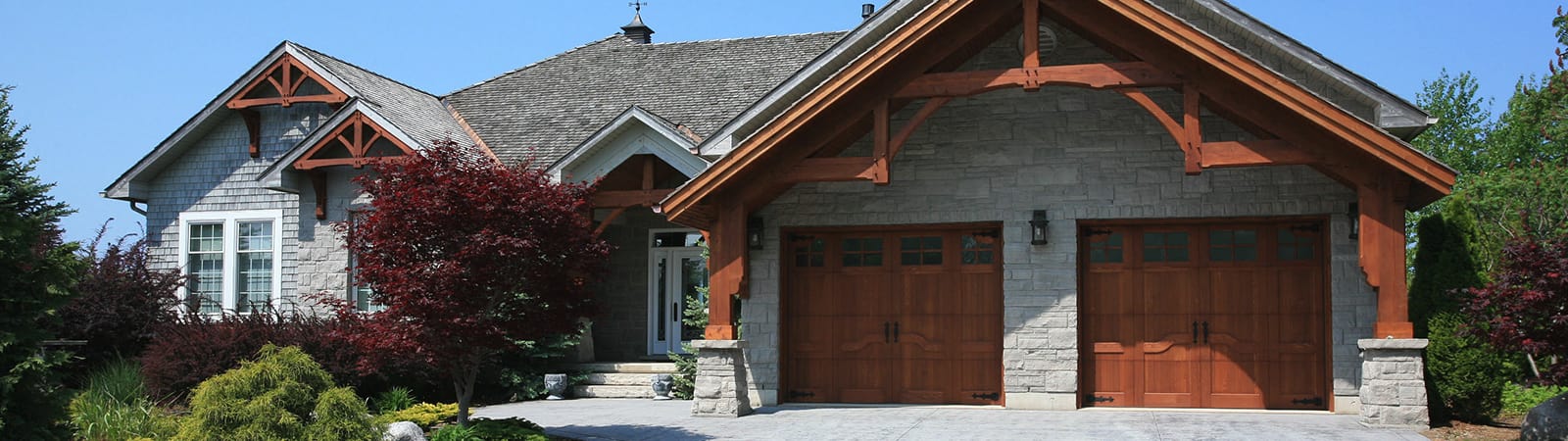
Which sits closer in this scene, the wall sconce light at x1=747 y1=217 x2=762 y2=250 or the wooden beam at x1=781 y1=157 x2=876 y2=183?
the wooden beam at x1=781 y1=157 x2=876 y2=183

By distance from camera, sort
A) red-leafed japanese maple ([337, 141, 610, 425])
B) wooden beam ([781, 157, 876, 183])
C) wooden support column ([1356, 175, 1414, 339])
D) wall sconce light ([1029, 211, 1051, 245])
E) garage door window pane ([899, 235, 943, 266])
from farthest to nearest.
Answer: garage door window pane ([899, 235, 943, 266])
wall sconce light ([1029, 211, 1051, 245])
wooden beam ([781, 157, 876, 183])
wooden support column ([1356, 175, 1414, 339])
red-leafed japanese maple ([337, 141, 610, 425])

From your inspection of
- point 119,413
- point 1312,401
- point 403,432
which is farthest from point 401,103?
point 1312,401

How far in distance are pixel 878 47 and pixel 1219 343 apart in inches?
190

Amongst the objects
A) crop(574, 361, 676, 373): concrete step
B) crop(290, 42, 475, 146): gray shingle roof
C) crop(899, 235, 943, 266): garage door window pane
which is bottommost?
crop(574, 361, 676, 373): concrete step

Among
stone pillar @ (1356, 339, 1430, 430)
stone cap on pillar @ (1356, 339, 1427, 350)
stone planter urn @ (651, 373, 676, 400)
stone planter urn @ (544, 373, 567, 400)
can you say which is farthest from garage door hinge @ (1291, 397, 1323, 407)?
stone planter urn @ (544, 373, 567, 400)

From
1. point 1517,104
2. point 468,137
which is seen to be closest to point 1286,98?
point 468,137

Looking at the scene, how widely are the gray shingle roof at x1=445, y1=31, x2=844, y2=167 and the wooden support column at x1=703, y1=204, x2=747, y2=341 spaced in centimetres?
438

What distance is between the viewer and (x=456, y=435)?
10.5m

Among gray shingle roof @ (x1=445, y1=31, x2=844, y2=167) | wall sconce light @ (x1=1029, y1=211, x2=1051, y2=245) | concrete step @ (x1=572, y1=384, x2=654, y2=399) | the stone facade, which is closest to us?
the stone facade

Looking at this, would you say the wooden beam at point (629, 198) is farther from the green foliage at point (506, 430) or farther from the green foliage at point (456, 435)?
the green foliage at point (456, 435)

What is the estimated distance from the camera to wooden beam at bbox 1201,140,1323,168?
12.0 meters

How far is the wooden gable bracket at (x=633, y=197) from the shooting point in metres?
16.3

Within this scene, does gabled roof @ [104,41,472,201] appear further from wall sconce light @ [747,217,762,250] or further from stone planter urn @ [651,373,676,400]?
wall sconce light @ [747,217,762,250]

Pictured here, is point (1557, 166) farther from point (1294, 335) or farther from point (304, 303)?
point (304, 303)
